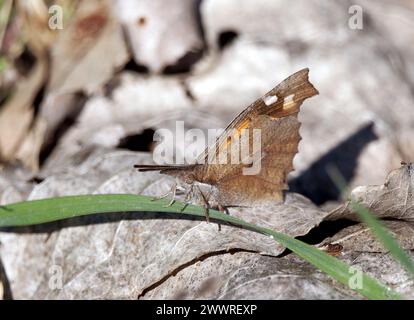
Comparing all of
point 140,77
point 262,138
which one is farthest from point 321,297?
point 140,77

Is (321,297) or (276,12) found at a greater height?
(276,12)

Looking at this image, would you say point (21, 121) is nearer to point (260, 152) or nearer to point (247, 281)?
point (260, 152)

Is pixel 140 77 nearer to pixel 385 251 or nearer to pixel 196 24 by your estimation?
pixel 196 24

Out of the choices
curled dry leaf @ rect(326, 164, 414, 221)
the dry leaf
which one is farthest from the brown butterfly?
curled dry leaf @ rect(326, 164, 414, 221)

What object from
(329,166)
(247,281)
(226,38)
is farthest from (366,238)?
(226,38)

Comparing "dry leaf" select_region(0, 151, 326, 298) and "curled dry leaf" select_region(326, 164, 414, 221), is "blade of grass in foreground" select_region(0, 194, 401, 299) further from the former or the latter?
"curled dry leaf" select_region(326, 164, 414, 221)
